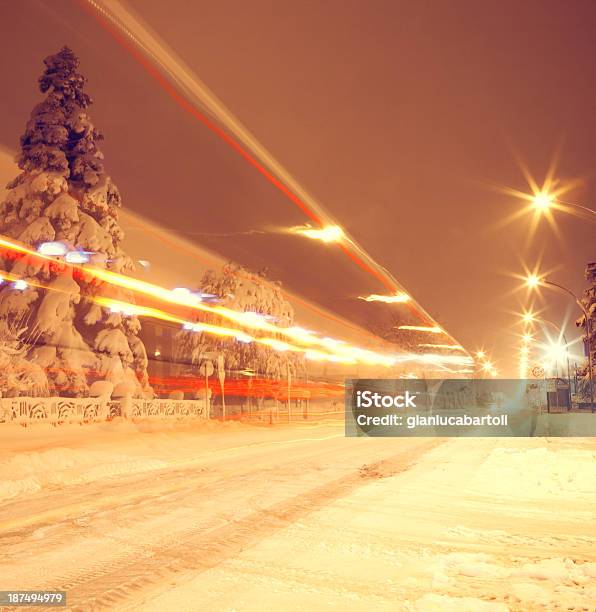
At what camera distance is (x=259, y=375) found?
43.4 metres

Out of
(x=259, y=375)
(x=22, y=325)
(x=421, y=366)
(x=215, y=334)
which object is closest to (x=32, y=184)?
(x=22, y=325)

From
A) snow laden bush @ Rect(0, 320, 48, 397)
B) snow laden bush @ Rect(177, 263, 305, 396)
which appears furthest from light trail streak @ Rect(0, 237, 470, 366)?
snow laden bush @ Rect(0, 320, 48, 397)

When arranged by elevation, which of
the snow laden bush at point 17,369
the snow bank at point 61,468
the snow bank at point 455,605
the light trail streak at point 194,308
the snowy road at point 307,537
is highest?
the light trail streak at point 194,308

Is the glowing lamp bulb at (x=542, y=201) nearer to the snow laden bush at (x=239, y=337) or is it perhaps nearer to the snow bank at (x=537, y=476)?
the snow bank at (x=537, y=476)

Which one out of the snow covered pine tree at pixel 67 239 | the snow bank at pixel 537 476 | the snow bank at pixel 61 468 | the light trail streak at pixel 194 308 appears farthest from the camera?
the light trail streak at pixel 194 308

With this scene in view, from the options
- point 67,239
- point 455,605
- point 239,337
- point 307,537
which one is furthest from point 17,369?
point 455,605

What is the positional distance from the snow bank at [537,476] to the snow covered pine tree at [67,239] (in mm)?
16364

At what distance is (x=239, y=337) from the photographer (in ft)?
137

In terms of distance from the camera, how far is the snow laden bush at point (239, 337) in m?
41.2

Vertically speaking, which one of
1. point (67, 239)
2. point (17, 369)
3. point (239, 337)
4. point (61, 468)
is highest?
point (67, 239)

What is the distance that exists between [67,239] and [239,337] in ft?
55.1

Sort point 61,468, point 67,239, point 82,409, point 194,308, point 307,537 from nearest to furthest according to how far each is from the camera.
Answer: point 307,537, point 61,468, point 82,409, point 67,239, point 194,308

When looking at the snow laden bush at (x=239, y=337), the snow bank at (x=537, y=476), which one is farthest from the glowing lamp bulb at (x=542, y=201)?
the snow laden bush at (x=239, y=337)

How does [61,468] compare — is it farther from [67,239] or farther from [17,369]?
[67,239]
